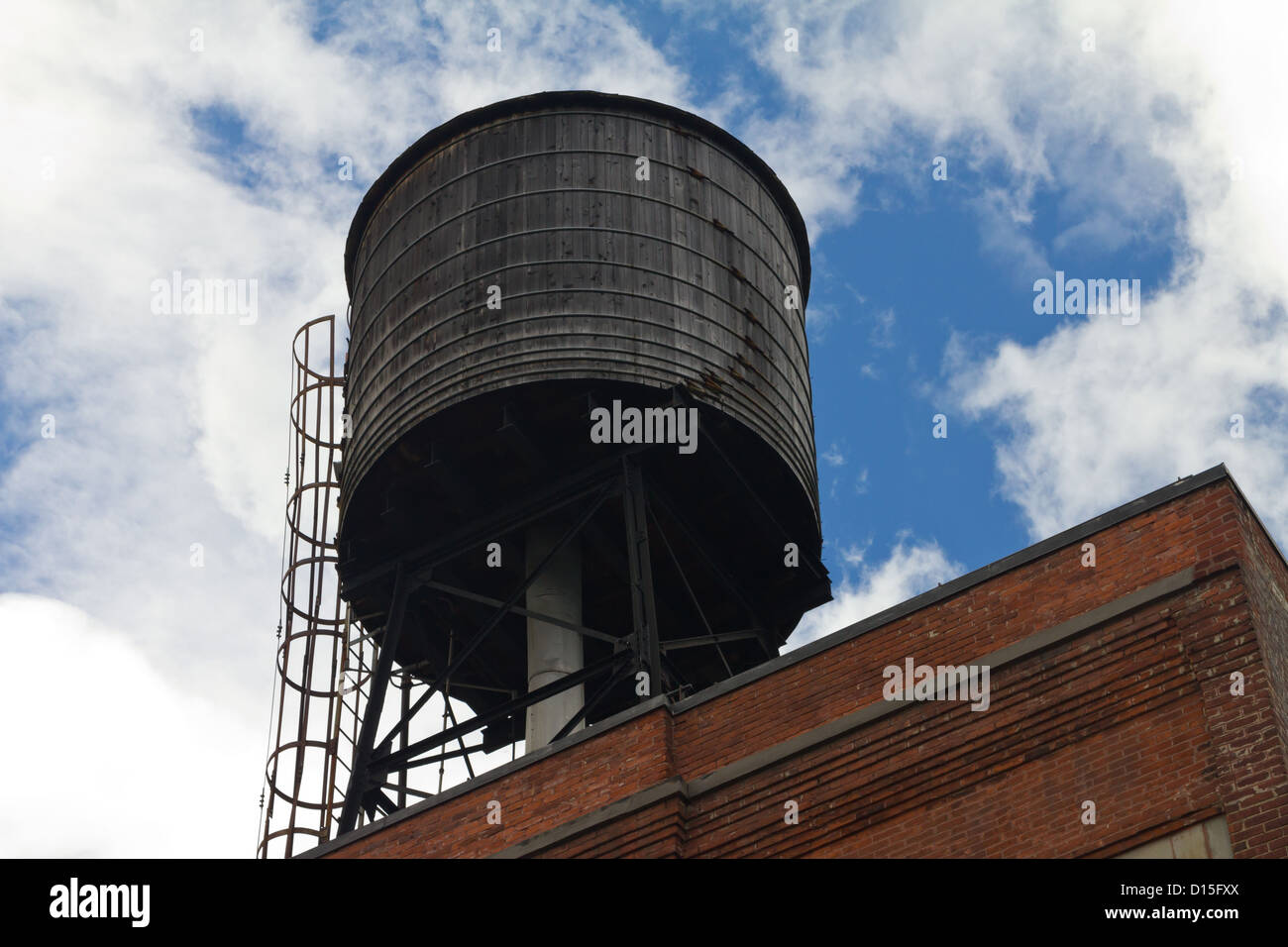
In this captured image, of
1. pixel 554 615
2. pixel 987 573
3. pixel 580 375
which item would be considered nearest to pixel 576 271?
pixel 580 375

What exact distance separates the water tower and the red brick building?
1.81 metres

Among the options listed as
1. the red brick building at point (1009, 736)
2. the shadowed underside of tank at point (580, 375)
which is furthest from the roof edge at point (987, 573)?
the shadowed underside of tank at point (580, 375)

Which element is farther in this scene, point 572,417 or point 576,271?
point 576,271

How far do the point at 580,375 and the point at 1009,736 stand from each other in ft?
18.4

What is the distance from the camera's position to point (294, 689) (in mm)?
20641

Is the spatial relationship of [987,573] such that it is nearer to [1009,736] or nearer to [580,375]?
[1009,736]

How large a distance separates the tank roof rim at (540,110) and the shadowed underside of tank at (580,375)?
0.02 meters

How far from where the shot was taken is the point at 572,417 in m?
15.7

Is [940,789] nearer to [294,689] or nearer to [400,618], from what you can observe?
[400,618]

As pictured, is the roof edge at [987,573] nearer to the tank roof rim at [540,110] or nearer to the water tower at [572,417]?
the water tower at [572,417]

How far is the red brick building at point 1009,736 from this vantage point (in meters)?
10.6
